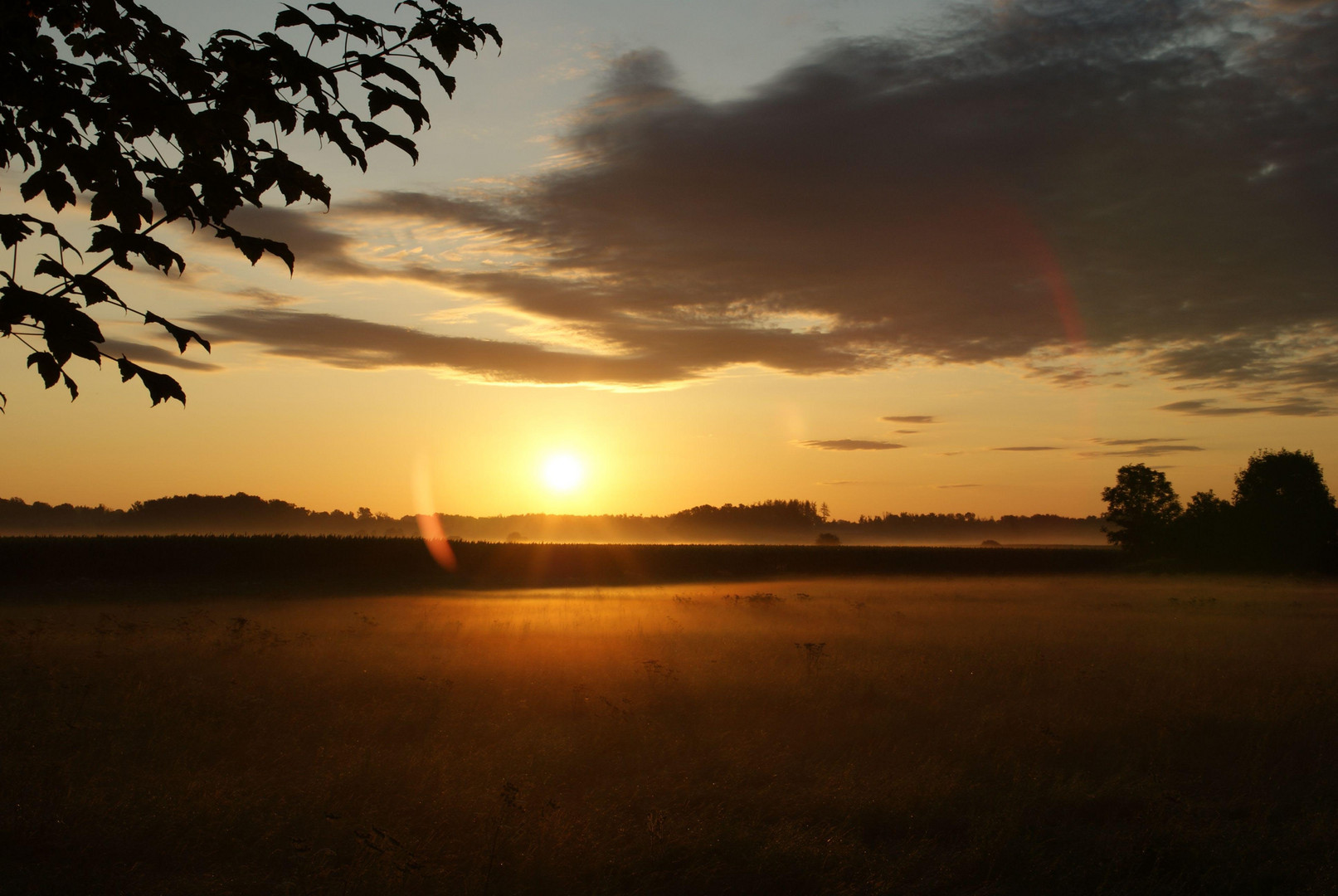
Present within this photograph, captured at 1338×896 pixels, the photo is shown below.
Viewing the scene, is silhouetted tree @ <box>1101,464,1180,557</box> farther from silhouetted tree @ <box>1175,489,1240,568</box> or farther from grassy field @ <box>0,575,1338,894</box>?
grassy field @ <box>0,575,1338,894</box>

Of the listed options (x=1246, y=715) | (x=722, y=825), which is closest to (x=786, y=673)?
(x=1246, y=715)

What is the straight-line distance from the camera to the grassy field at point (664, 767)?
20.9 ft

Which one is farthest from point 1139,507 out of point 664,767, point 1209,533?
point 664,767

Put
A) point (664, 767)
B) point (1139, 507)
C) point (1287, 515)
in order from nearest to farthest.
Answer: point (664, 767)
point (1287, 515)
point (1139, 507)

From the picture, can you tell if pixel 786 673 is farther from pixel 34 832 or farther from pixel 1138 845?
pixel 34 832

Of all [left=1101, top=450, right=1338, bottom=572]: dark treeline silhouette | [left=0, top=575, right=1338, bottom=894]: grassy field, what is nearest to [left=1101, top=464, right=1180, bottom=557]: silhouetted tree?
[left=1101, top=450, right=1338, bottom=572]: dark treeline silhouette

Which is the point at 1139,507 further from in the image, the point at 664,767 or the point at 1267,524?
the point at 664,767

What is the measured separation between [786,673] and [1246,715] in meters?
6.37

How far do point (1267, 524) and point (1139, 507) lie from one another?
15125 millimetres

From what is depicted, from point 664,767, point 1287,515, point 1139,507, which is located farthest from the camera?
point 1139,507

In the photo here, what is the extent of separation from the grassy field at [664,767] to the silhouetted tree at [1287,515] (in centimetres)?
5582

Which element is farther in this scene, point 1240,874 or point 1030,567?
point 1030,567

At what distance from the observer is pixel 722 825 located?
709 centimetres

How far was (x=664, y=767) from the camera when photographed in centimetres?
874
